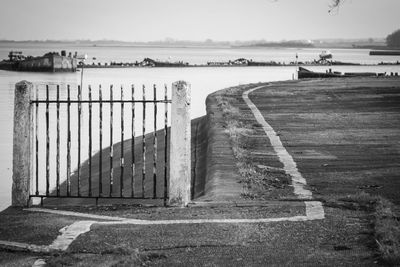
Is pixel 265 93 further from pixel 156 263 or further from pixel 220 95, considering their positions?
A: pixel 156 263

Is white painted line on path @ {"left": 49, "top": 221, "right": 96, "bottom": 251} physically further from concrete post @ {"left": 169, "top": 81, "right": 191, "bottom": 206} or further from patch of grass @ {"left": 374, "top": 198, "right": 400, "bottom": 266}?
patch of grass @ {"left": 374, "top": 198, "right": 400, "bottom": 266}

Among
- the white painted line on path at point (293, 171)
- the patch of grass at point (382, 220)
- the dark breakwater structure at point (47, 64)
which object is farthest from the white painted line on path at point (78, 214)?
the dark breakwater structure at point (47, 64)

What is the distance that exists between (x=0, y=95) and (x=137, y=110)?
68.4 ft

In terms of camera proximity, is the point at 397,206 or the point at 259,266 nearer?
the point at 259,266

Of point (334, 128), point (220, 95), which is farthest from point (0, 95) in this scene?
point (334, 128)

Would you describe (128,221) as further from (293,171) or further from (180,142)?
(293,171)

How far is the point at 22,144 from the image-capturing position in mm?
10742

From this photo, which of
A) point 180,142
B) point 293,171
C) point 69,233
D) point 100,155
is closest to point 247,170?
point 293,171

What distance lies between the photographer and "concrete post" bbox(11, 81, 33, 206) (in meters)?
10.7

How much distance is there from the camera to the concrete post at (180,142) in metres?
10.3

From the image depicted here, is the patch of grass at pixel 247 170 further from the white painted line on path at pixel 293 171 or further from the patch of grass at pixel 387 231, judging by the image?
the patch of grass at pixel 387 231

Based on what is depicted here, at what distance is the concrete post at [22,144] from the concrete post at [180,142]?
2029 mm

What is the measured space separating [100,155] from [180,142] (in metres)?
1.28

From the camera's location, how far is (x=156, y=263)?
737cm
